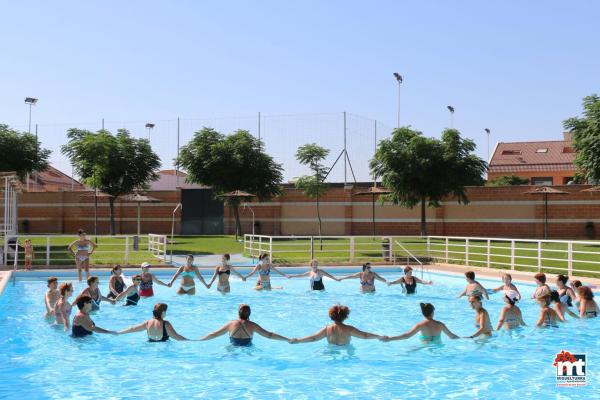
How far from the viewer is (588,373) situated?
9.12m

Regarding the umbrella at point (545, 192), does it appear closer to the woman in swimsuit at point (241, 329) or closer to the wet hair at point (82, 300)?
the woman in swimsuit at point (241, 329)

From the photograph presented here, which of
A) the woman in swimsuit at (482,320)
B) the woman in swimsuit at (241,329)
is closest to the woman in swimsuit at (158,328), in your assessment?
the woman in swimsuit at (241,329)

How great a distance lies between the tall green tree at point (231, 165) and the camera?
125ft

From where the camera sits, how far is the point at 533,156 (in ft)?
226

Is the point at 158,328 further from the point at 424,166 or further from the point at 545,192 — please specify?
the point at 545,192

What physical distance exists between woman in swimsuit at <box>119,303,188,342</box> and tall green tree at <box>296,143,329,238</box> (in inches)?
783

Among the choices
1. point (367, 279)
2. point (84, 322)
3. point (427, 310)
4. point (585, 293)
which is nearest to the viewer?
point (427, 310)

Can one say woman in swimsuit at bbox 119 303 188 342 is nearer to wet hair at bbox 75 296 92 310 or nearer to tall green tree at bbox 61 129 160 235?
wet hair at bbox 75 296 92 310

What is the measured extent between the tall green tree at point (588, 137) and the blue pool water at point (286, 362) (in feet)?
55.0

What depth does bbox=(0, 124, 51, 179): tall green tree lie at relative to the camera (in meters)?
37.6

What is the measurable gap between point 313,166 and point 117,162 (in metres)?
14.0

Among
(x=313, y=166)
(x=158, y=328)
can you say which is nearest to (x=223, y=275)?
(x=158, y=328)

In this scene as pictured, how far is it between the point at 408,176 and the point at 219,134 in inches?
511

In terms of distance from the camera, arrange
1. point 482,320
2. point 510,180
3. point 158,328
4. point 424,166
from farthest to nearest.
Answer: point 510,180, point 424,166, point 482,320, point 158,328
